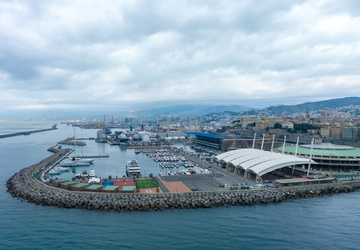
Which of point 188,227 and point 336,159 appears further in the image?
point 336,159

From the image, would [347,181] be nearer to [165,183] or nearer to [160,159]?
[165,183]

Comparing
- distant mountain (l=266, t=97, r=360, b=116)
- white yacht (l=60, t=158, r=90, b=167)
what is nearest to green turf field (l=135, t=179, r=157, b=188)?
white yacht (l=60, t=158, r=90, b=167)

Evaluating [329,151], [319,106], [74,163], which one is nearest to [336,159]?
[329,151]

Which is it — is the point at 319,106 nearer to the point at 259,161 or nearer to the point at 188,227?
the point at 259,161

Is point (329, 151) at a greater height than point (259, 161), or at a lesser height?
greater

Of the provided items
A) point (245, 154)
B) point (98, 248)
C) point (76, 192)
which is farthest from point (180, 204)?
point (245, 154)

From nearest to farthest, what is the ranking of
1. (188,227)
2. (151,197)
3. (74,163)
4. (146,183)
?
(188,227) → (151,197) → (146,183) → (74,163)

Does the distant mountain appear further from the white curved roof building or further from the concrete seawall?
the concrete seawall
